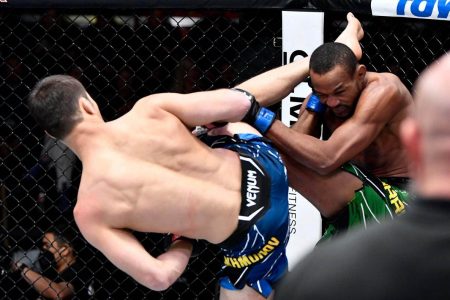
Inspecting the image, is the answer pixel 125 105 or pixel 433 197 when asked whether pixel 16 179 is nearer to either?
pixel 125 105

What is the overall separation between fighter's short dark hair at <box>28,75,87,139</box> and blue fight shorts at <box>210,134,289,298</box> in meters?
0.49

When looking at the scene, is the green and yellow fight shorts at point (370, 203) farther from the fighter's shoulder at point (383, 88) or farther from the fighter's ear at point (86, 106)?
the fighter's ear at point (86, 106)

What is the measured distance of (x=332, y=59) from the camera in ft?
8.96

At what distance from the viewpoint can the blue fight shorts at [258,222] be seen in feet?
8.84

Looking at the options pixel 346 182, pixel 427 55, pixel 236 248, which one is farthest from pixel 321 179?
pixel 427 55

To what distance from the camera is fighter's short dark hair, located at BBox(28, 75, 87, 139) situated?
2.49 meters

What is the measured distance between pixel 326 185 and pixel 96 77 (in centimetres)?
121

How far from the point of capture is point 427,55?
3.44 metres

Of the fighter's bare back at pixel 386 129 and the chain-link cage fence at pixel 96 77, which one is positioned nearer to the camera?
the fighter's bare back at pixel 386 129

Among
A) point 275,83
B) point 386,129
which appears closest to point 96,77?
point 275,83

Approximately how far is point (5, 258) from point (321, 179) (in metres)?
1.52

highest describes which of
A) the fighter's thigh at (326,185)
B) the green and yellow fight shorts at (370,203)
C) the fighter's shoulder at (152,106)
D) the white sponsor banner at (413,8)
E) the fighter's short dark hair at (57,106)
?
the fighter's short dark hair at (57,106)

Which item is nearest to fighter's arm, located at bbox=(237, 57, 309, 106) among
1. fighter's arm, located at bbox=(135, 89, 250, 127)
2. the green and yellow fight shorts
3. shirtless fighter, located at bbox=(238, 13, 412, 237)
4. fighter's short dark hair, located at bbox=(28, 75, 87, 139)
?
shirtless fighter, located at bbox=(238, 13, 412, 237)

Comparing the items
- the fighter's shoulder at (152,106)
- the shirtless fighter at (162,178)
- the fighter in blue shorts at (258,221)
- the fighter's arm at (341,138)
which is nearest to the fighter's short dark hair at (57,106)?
the shirtless fighter at (162,178)
